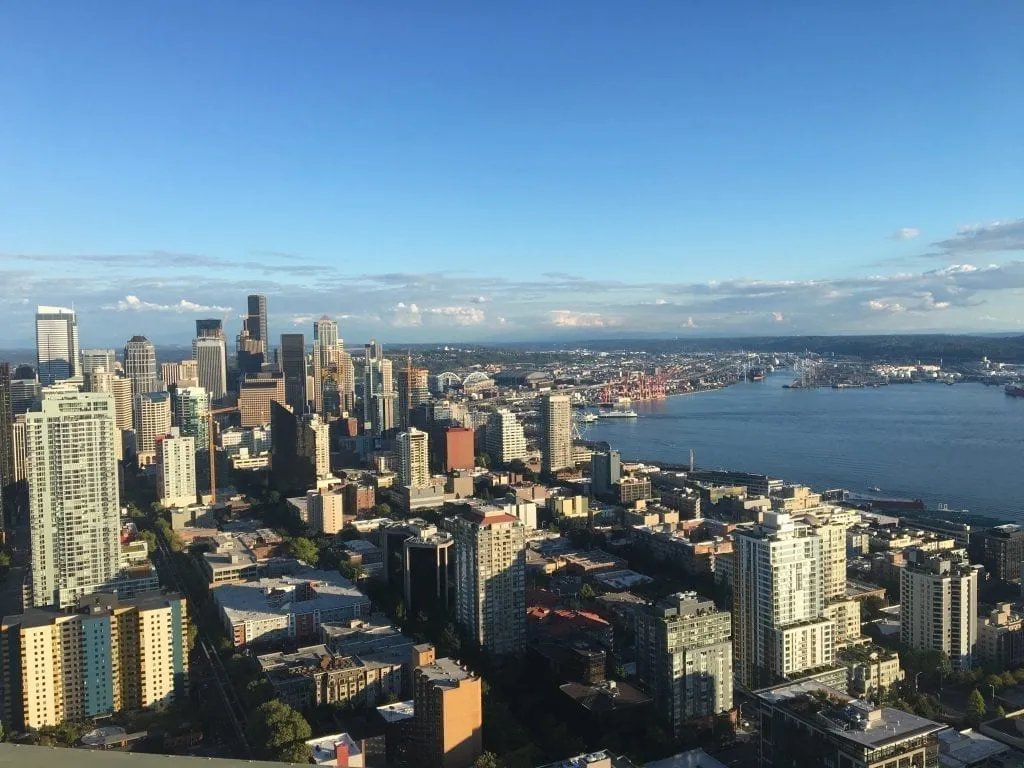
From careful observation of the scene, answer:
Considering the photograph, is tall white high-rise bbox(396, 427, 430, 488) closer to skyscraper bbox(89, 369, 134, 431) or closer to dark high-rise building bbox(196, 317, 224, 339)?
skyscraper bbox(89, 369, 134, 431)

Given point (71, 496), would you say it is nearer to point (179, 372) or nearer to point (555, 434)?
point (555, 434)

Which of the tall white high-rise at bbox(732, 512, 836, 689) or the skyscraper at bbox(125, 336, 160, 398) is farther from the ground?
the skyscraper at bbox(125, 336, 160, 398)

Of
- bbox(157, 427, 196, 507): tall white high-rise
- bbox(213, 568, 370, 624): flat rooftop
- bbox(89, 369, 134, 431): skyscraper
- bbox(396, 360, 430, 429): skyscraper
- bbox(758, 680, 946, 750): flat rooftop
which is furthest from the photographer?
bbox(396, 360, 430, 429): skyscraper

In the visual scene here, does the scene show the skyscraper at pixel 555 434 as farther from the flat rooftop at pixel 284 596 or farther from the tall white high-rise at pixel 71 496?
the tall white high-rise at pixel 71 496

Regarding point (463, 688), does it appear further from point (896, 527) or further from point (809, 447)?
point (809, 447)

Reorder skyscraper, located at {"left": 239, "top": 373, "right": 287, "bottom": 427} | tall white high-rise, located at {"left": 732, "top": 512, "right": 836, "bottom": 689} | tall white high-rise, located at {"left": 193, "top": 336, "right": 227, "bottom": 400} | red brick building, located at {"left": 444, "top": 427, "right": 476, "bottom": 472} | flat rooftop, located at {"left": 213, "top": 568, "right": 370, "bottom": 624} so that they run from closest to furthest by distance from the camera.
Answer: tall white high-rise, located at {"left": 732, "top": 512, "right": 836, "bottom": 689}, flat rooftop, located at {"left": 213, "top": 568, "right": 370, "bottom": 624}, red brick building, located at {"left": 444, "top": 427, "right": 476, "bottom": 472}, skyscraper, located at {"left": 239, "top": 373, "right": 287, "bottom": 427}, tall white high-rise, located at {"left": 193, "top": 336, "right": 227, "bottom": 400}

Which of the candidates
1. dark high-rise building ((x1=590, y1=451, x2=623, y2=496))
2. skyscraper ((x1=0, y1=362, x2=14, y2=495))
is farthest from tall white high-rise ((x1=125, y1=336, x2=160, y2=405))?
dark high-rise building ((x1=590, y1=451, x2=623, y2=496))

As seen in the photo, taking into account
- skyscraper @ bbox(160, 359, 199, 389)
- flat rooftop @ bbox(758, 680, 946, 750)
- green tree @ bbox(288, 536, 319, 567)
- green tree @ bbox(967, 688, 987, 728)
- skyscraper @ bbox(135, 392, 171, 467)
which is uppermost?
skyscraper @ bbox(160, 359, 199, 389)
